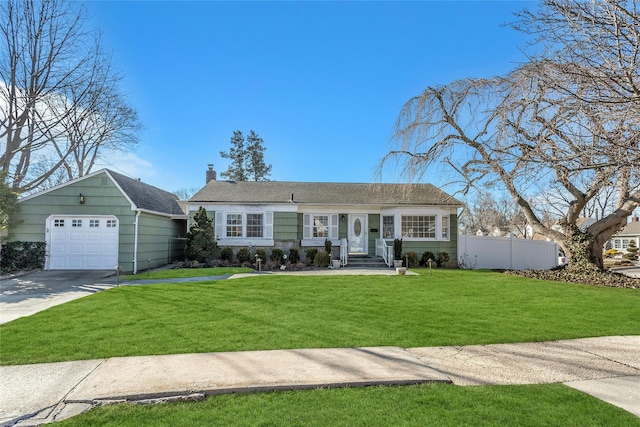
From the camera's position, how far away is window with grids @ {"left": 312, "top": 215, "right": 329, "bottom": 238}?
17.6 metres

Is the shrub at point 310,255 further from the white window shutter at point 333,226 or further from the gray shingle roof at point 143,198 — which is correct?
the gray shingle roof at point 143,198

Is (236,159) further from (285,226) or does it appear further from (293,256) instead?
(293,256)

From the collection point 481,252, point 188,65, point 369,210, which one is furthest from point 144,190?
point 481,252

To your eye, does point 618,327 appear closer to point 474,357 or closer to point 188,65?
point 474,357

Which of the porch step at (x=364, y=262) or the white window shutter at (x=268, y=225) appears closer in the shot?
the porch step at (x=364, y=262)

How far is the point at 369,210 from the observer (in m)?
17.7

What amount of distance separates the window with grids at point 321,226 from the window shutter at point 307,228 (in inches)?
10.1

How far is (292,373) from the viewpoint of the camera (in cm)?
374

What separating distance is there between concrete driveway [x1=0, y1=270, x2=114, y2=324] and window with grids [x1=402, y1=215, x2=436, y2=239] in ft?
41.7

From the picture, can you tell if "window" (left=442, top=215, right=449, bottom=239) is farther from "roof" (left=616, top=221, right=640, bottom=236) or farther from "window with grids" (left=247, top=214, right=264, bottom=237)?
"roof" (left=616, top=221, right=640, bottom=236)

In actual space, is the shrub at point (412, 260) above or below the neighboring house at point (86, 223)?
below

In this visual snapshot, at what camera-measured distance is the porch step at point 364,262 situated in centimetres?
1600

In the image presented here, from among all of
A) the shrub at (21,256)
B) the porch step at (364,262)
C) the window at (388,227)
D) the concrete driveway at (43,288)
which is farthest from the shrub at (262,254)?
the shrub at (21,256)

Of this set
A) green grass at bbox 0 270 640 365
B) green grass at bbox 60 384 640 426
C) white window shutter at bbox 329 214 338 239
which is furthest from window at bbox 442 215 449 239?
green grass at bbox 60 384 640 426
